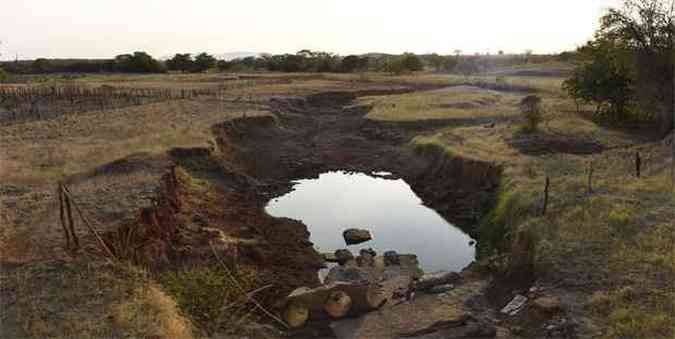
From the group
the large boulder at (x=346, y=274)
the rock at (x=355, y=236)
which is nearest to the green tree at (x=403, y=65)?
the rock at (x=355, y=236)

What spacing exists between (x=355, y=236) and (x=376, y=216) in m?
4.56

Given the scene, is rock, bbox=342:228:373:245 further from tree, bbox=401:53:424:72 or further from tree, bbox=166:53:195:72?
tree, bbox=166:53:195:72


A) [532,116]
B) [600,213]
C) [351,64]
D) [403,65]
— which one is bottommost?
[600,213]

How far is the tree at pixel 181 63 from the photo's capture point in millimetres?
121438

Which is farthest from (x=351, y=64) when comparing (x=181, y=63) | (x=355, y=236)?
(x=355, y=236)

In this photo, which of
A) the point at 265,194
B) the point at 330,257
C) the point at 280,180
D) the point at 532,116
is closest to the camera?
the point at 330,257

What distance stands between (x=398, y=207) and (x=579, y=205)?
1263 cm

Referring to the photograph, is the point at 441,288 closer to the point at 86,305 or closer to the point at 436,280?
the point at 436,280

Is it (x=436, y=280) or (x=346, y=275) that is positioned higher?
(x=436, y=280)

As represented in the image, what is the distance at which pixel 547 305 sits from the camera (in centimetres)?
1436

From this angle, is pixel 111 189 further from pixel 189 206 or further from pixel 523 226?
pixel 523 226

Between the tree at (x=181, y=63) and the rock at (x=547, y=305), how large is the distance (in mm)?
115276

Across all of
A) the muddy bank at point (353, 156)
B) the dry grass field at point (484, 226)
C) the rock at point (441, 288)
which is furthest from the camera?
the muddy bank at point (353, 156)

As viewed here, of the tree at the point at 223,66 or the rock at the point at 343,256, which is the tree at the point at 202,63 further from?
the rock at the point at 343,256
